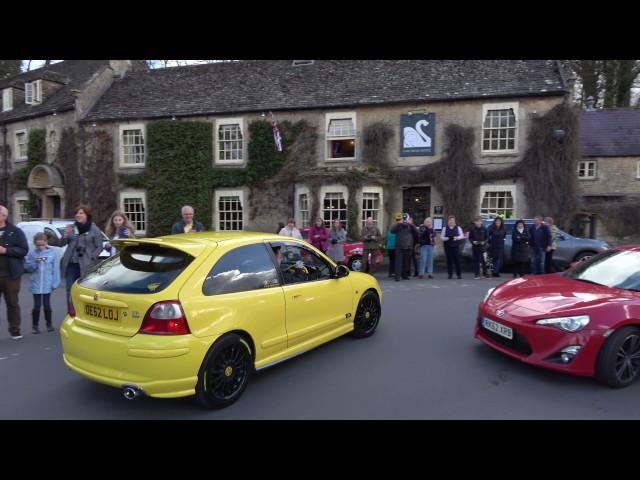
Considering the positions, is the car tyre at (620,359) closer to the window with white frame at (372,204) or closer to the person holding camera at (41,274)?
the person holding camera at (41,274)

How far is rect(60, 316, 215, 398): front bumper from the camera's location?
128 inches

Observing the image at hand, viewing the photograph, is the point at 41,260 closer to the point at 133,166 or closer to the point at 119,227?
the point at 119,227

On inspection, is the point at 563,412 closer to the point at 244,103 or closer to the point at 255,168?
the point at 255,168

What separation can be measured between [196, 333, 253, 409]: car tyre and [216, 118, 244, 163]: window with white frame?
557 inches

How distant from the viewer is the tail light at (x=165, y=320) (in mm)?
3309

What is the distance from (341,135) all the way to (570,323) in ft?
42.9

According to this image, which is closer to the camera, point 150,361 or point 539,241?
point 150,361

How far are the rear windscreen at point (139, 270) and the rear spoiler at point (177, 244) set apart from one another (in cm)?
4

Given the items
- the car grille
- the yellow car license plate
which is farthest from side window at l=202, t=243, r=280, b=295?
the car grille

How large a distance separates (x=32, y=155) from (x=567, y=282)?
2327 cm

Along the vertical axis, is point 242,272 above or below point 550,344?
above

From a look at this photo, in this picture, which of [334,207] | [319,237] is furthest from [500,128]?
[319,237]

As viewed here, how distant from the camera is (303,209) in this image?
16.1 meters

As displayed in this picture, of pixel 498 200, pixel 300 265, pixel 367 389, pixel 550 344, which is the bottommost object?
pixel 367 389
